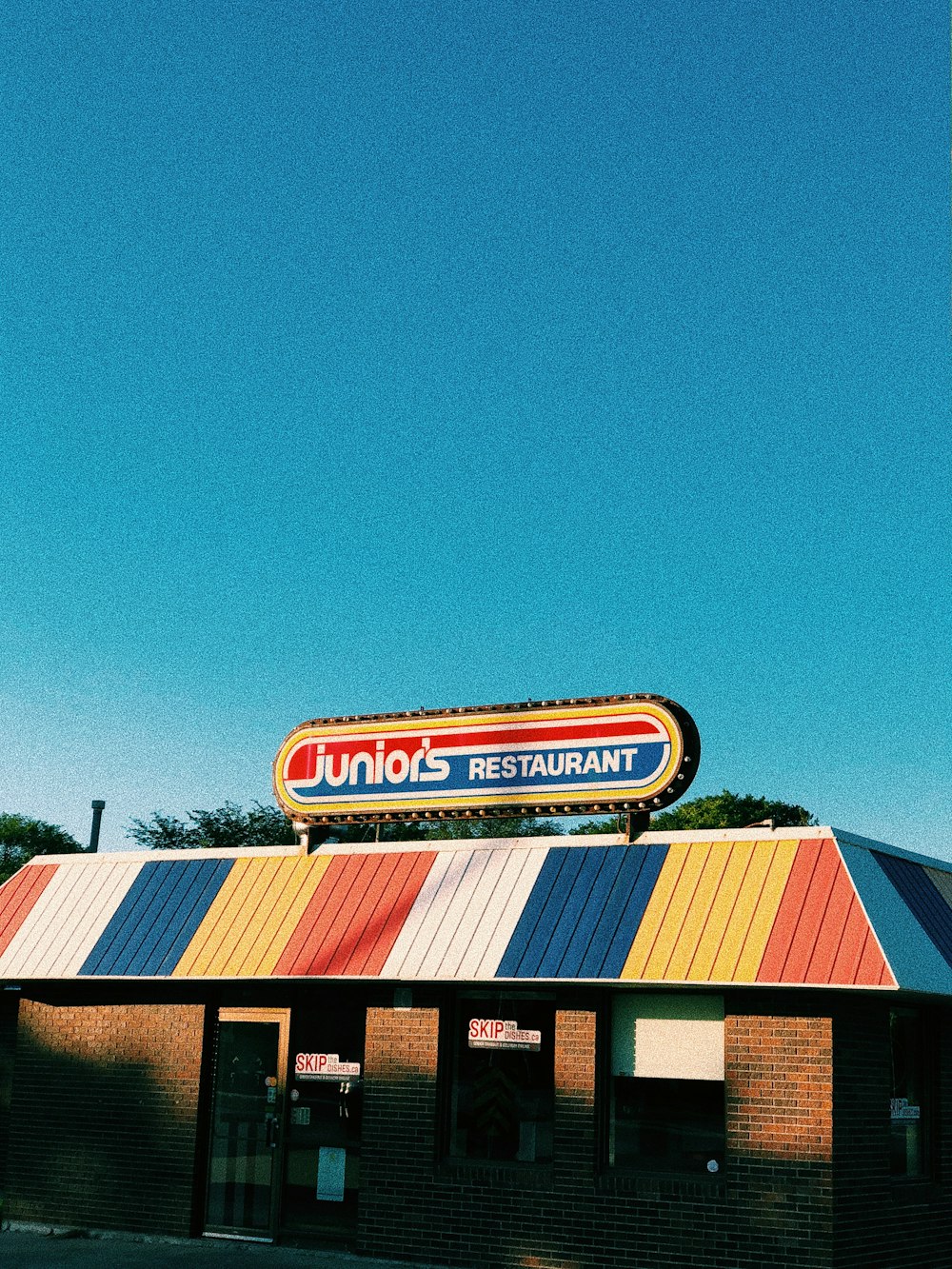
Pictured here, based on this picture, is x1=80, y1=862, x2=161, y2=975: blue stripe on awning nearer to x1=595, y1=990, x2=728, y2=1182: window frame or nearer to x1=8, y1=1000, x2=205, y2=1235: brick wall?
x1=8, y1=1000, x2=205, y2=1235: brick wall

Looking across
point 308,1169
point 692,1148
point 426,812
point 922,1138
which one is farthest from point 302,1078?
point 922,1138

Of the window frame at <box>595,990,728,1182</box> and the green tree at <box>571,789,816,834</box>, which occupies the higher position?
the green tree at <box>571,789,816,834</box>

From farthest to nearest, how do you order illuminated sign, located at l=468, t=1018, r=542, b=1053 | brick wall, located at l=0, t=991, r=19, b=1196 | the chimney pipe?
the chimney pipe → brick wall, located at l=0, t=991, r=19, b=1196 → illuminated sign, located at l=468, t=1018, r=542, b=1053

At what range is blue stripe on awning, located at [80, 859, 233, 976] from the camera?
1705 centimetres

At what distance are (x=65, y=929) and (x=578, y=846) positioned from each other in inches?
269

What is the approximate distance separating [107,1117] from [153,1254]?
2.08 metres

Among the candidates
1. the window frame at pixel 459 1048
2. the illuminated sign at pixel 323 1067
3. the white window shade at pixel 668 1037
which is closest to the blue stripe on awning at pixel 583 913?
the window frame at pixel 459 1048

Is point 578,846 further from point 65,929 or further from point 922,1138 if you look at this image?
point 65,929

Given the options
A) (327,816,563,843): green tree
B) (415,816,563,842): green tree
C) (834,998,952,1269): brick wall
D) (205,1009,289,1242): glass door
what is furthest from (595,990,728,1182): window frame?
(415,816,563,842): green tree

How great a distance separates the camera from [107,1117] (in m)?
17.3

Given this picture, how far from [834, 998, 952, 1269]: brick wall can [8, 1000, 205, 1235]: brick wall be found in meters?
7.54

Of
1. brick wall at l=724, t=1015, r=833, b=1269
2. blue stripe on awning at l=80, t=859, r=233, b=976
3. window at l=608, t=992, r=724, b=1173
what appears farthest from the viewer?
blue stripe on awning at l=80, t=859, r=233, b=976

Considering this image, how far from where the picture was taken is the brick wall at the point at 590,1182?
43.9 ft

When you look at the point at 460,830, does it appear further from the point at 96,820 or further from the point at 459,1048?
the point at 459,1048
